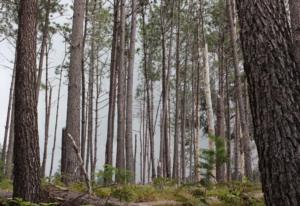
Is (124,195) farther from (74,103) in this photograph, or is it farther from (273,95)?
(273,95)

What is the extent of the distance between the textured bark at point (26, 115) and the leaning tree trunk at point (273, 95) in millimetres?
2996

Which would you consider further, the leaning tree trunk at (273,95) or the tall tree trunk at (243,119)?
the tall tree trunk at (243,119)

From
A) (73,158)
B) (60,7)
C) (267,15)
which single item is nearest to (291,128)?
(267,15)

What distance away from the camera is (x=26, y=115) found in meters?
5.36

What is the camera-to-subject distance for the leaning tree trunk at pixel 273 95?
3014 millimetres

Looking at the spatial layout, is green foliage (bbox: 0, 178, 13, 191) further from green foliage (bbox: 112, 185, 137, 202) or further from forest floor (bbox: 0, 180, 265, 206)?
green foliage (bbox: 112, 185, 137, 202)

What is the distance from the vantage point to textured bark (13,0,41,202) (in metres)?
5.24

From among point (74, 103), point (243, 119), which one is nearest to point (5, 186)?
point (74, 103)

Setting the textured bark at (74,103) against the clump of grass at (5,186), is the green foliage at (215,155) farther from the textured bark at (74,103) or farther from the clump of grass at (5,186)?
the clump of grass at (5,186)

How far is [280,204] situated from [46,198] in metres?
3.32

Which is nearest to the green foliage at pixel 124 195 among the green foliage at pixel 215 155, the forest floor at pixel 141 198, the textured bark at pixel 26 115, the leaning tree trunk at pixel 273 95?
the forest floor at pixel 141 198

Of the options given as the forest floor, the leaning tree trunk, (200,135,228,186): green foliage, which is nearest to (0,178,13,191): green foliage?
the forest floor

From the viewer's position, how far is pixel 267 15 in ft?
11.0

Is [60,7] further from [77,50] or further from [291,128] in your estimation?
[291,128]
